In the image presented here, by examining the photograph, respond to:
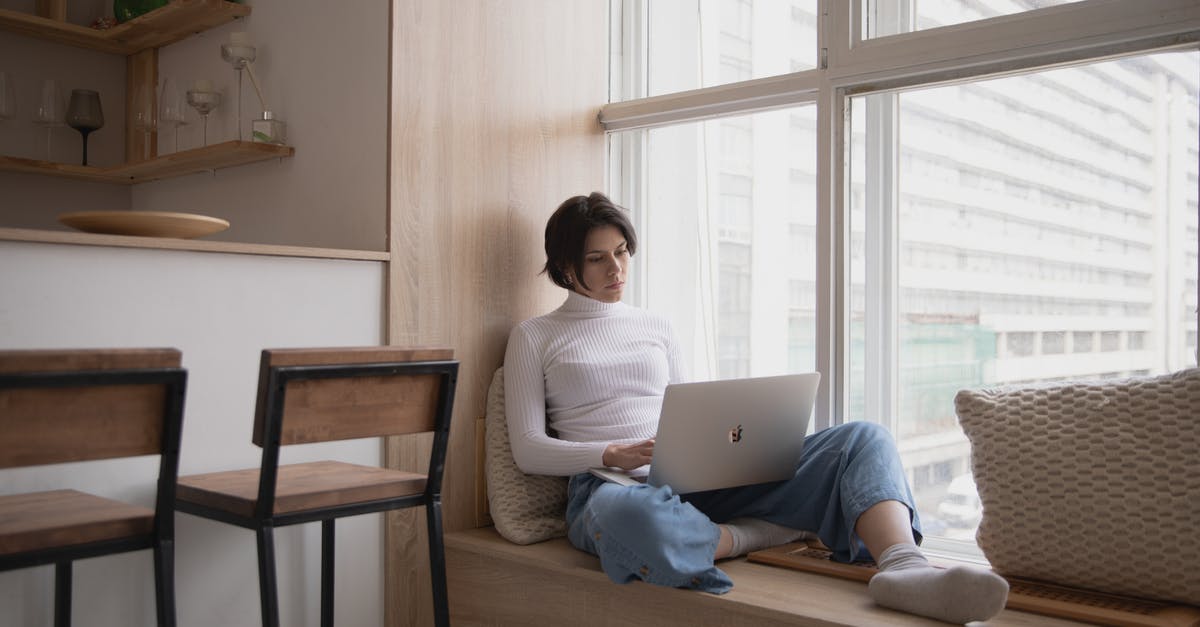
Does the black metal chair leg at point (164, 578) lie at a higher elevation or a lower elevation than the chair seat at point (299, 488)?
lower

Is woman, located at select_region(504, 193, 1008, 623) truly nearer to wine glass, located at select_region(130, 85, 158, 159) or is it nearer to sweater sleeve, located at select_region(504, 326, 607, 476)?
sweater sleeve, located at select_region(504, 326, 607, 476)

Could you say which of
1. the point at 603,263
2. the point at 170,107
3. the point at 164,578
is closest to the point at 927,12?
the point at 603,263

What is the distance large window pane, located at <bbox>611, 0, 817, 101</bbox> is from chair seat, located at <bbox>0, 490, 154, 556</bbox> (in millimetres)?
1923

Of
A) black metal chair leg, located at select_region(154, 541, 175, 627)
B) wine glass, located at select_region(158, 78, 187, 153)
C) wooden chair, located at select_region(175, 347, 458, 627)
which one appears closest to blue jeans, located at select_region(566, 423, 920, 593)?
wooden chair, located at select_region(175, 347, 458, 627)

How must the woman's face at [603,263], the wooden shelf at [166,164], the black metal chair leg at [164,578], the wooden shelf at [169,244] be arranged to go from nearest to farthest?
the black metal chair leg at [164,578], the wooden shelf at [169,244], the woman's face at [603,263], the wooden shelf at [166,164]

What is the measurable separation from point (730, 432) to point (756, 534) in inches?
11.0

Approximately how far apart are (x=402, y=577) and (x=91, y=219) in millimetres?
1108

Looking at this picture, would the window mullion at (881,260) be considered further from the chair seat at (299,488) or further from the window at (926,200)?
the chair seat at (299,488)

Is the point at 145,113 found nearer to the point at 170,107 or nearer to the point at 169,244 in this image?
the point at 170,107

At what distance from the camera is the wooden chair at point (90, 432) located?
1.28 metres

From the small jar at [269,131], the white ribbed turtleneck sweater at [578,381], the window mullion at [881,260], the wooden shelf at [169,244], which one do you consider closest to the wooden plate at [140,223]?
the wooden shelf at [169,244]

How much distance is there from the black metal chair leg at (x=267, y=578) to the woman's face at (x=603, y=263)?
3.86ft

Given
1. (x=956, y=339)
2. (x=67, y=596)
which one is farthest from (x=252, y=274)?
(x=956, y=339)

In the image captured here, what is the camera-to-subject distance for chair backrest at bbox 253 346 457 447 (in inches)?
61.5
